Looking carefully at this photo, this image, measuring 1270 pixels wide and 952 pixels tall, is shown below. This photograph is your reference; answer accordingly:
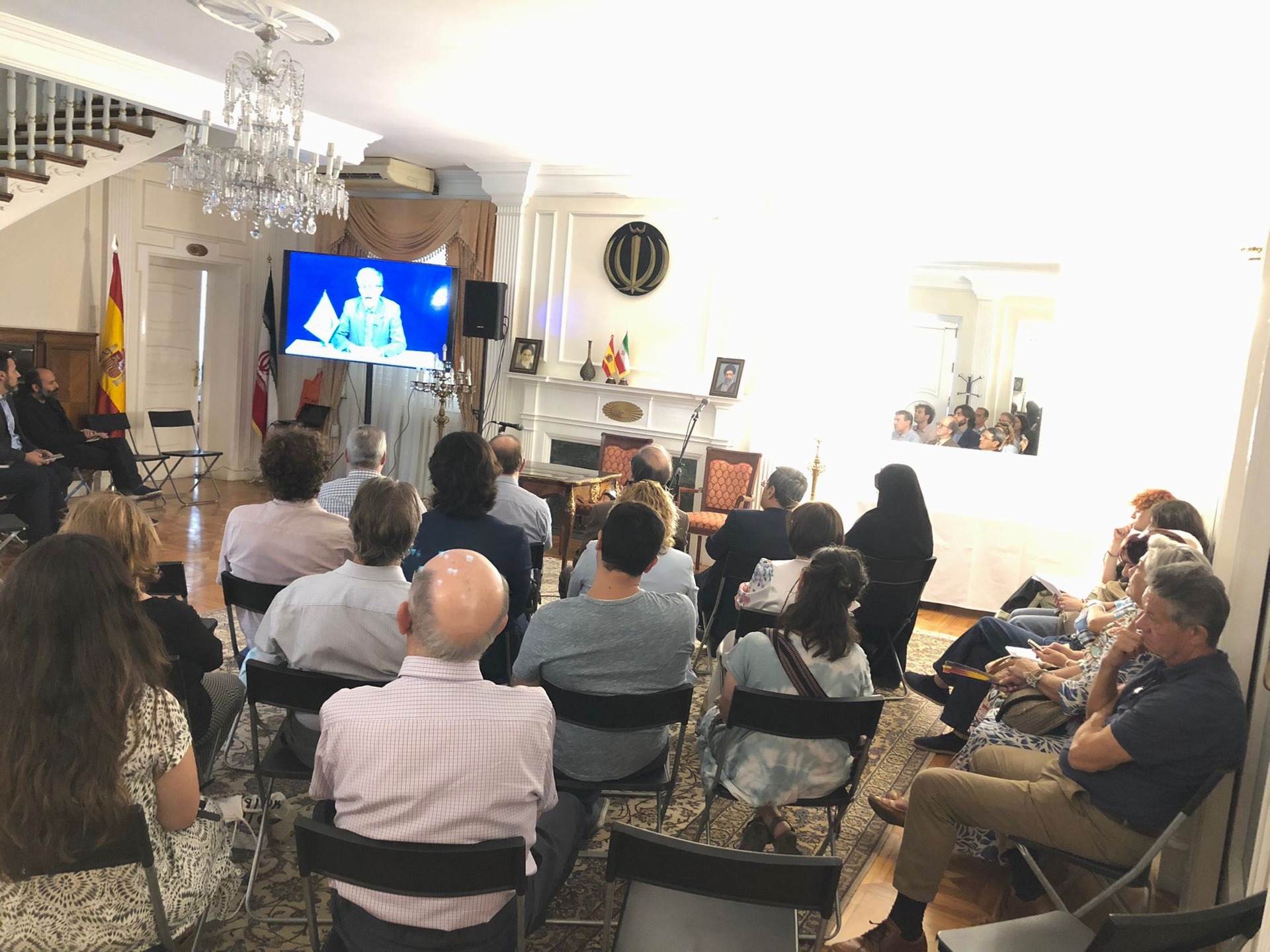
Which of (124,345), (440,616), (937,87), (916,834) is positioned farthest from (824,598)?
(124,345)

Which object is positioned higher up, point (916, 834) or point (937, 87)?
point (937, 87)

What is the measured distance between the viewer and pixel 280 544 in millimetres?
3375

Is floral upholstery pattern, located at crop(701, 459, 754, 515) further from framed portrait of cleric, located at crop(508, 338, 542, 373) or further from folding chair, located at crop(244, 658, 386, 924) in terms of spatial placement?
folding chair, located at crop(244, 658, 386, 924)

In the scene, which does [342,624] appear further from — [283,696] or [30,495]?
[30,495]

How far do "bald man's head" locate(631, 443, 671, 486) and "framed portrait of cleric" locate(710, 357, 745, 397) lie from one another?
2.48m

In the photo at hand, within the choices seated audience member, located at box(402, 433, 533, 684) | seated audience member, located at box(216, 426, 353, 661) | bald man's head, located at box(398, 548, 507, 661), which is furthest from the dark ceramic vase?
bald man's head, located at box(398, 548, 507, 661)

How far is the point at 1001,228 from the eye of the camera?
6.91m

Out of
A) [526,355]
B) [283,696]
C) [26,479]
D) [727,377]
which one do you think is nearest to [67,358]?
[26,479]

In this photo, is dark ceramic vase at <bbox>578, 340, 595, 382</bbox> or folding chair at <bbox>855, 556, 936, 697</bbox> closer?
A: folding chair at <bbox>855, 556, 936, 697</bbox>

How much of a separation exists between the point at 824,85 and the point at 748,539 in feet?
7.96

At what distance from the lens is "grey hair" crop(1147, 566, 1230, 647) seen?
2.35 m

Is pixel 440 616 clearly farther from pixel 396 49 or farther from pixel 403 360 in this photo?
pixel 403 360

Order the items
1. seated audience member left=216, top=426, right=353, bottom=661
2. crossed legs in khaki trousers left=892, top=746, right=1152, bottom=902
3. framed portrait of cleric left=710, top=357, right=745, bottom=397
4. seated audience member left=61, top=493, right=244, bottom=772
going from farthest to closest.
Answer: framed portrait of cleric left=710, top=357, right=745, bottom=397 < seated audience member left=216, top=426, right=353, bottom=661 < seated audience member left=61, top=493, right=244, bottom=772 < crossed legs in khaki trousers left=892, top=746, right=1152, bottom=902

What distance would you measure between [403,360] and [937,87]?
531cm
